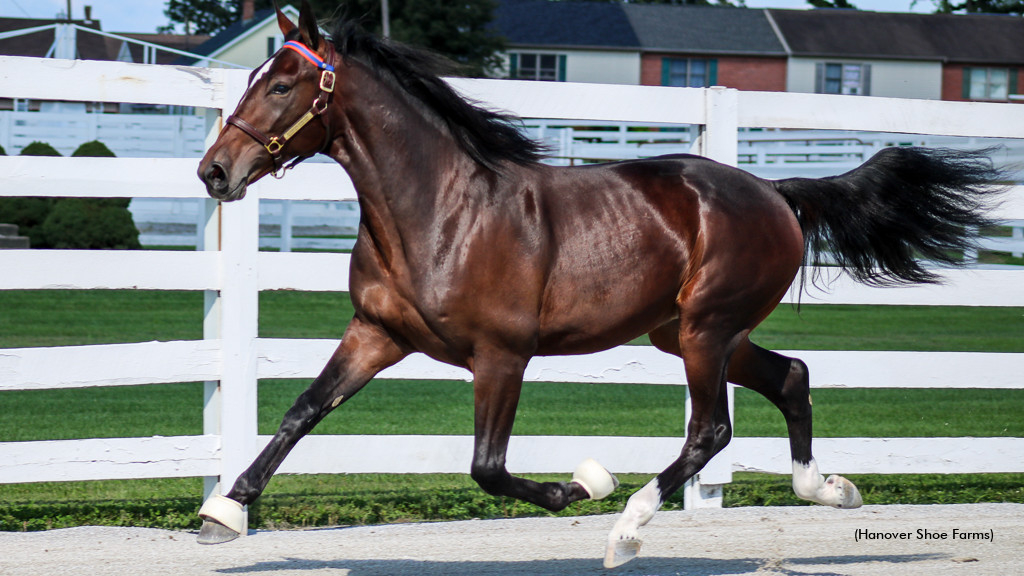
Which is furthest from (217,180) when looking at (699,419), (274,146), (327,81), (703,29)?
(703,29)

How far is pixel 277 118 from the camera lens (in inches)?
138

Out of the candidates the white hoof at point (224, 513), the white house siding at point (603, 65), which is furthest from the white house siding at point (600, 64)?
the white hoof at point (224, 513)

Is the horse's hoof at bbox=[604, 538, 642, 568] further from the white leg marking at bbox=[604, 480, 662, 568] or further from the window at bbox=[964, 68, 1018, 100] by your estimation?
the window at bbox=[964, 68, 1018, 100]

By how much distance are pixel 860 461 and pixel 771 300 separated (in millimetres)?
1578

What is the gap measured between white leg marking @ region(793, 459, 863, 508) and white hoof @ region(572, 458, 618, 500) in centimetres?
88

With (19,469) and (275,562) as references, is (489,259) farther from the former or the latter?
(19,469)

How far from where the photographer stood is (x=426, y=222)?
12.0 feet

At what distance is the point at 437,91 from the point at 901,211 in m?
2.11

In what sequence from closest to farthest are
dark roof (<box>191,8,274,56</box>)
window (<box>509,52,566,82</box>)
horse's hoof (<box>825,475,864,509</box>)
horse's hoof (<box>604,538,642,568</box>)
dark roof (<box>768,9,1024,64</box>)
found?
horse's hoof (<box>604,538,642,568</box>), horse's hoof (<box>825,475,864,509</box>), dark roof (<box>191,8,274,56</box>), window (<box>509,52,566,82</box>), dark roof (<box>768,9,1024,64</box>)

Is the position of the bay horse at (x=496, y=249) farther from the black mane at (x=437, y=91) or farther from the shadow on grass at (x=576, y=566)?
the shadow on grass at (x=576, y=566)

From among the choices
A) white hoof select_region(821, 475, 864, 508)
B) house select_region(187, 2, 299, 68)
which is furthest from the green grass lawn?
house select_region(187, 2, 299, 68)

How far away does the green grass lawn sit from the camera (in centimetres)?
518

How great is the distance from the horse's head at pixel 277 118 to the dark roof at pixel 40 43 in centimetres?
4207

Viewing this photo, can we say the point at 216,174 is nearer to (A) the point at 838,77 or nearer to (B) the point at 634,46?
(B) the point at 634,46
